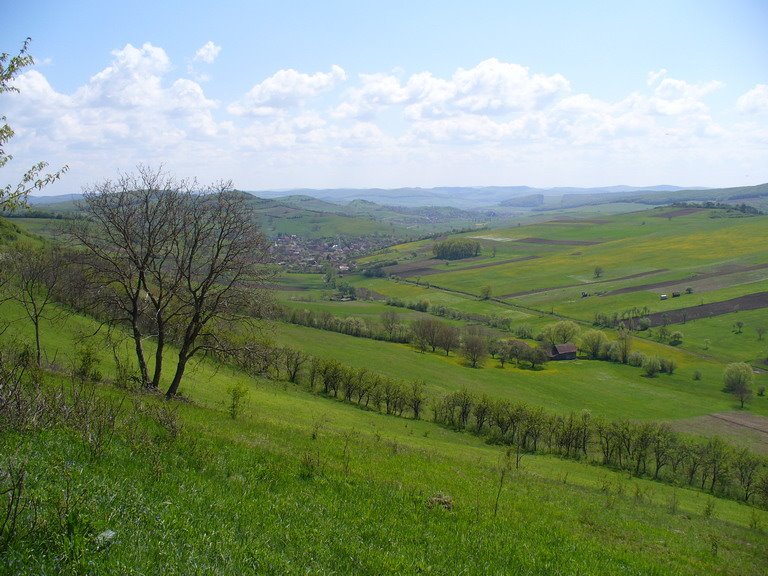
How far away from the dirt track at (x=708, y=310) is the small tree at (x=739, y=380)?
29.6m

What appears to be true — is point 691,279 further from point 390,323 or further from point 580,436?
point 580,436

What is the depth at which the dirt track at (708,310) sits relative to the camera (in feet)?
358

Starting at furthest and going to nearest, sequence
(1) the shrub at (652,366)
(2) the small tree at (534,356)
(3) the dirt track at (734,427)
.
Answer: (2) the small tree at (534,356)
(1) the shrub at (652,366)
(3) the dirt track at (734,427)

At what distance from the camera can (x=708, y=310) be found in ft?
366

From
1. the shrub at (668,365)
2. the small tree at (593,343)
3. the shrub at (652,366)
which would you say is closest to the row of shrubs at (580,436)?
the shrub at (652,366)

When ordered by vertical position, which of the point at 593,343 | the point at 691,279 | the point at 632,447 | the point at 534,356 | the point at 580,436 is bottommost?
the point at 534,356

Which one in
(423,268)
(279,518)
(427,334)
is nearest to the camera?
(279,518)

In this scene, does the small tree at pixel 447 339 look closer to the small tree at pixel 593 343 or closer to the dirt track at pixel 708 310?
the small tree at pixel 593 343

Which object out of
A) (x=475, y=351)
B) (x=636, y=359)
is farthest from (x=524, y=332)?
(x=475, y=351)

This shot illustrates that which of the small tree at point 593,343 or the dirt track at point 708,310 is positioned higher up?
the dirt track at point 708,310

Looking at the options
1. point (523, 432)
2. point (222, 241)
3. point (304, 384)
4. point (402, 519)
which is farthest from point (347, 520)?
point (304, 384)

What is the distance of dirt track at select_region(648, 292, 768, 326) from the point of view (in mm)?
109000

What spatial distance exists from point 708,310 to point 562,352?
44890mm

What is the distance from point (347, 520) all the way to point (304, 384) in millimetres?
50298
